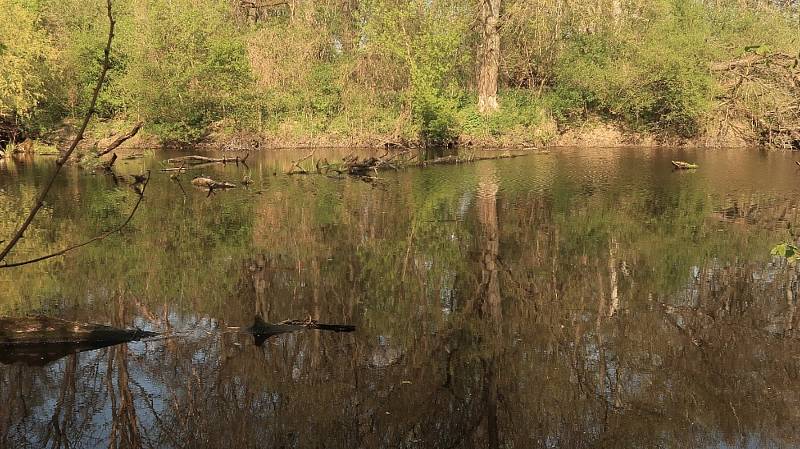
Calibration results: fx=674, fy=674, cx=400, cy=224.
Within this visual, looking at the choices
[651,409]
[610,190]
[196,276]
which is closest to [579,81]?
[610,190]

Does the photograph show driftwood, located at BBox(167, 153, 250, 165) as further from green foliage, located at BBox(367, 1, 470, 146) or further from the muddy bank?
green foliage, located at BBox(367, 1, 470, 146)

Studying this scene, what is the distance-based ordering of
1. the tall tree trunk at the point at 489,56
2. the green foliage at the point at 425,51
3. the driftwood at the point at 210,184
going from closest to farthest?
the driftwood at the point at 210,184, the green foliage at the point at 425,51, the tall tree trunk at the point at 489,56

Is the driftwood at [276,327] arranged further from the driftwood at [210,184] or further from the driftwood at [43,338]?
the driftwood at [210,184]

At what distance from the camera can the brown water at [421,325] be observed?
667 cm

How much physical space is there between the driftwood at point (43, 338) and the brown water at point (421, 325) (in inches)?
12.9

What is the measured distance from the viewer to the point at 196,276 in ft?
39.1

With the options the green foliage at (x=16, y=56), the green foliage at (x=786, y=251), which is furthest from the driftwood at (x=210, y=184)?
the green foliage at (x=786, y=251)

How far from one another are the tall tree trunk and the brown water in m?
23.7

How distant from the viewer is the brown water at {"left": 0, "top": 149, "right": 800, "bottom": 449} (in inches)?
263

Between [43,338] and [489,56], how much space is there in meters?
37.2

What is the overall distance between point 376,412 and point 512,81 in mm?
43225

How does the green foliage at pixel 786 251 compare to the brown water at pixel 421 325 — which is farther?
the brown water at pixel 421 325

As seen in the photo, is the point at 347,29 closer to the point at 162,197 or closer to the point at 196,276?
the point at 162,197

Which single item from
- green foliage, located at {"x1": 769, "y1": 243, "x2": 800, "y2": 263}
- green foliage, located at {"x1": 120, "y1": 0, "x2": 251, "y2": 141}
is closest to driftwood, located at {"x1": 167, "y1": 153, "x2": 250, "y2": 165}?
green foliage, located at {"x1": 120, "y1": 0, "x2": 251, "y2": 141}
